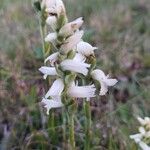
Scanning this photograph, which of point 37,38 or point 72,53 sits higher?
point 37,38

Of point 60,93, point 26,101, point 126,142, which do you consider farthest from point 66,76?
point 26,101

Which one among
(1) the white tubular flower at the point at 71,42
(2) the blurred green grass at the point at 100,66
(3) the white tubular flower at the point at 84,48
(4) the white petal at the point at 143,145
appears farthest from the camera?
(2) the blurred green grass at the point at 100,66

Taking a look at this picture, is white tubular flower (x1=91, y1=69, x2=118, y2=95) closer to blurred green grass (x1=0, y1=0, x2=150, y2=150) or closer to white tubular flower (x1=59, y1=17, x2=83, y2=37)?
white tubular flower (x1=59, y1=17, x2=83, y2=37)

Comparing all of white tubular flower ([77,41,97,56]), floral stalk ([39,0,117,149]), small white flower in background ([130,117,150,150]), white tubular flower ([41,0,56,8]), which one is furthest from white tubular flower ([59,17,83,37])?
small white flower in background ([130,117,150,150])

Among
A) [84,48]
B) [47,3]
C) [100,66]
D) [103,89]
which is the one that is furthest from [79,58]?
[100,66]

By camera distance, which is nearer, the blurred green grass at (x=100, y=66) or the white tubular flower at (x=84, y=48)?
the white tubular flower at (x=84, y=48)

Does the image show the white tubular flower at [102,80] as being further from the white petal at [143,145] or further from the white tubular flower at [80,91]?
the white petal at [143,145]

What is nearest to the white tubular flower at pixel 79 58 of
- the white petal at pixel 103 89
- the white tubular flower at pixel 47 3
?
the white petal at pixel 103 89

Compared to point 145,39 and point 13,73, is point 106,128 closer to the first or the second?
point 13,73
